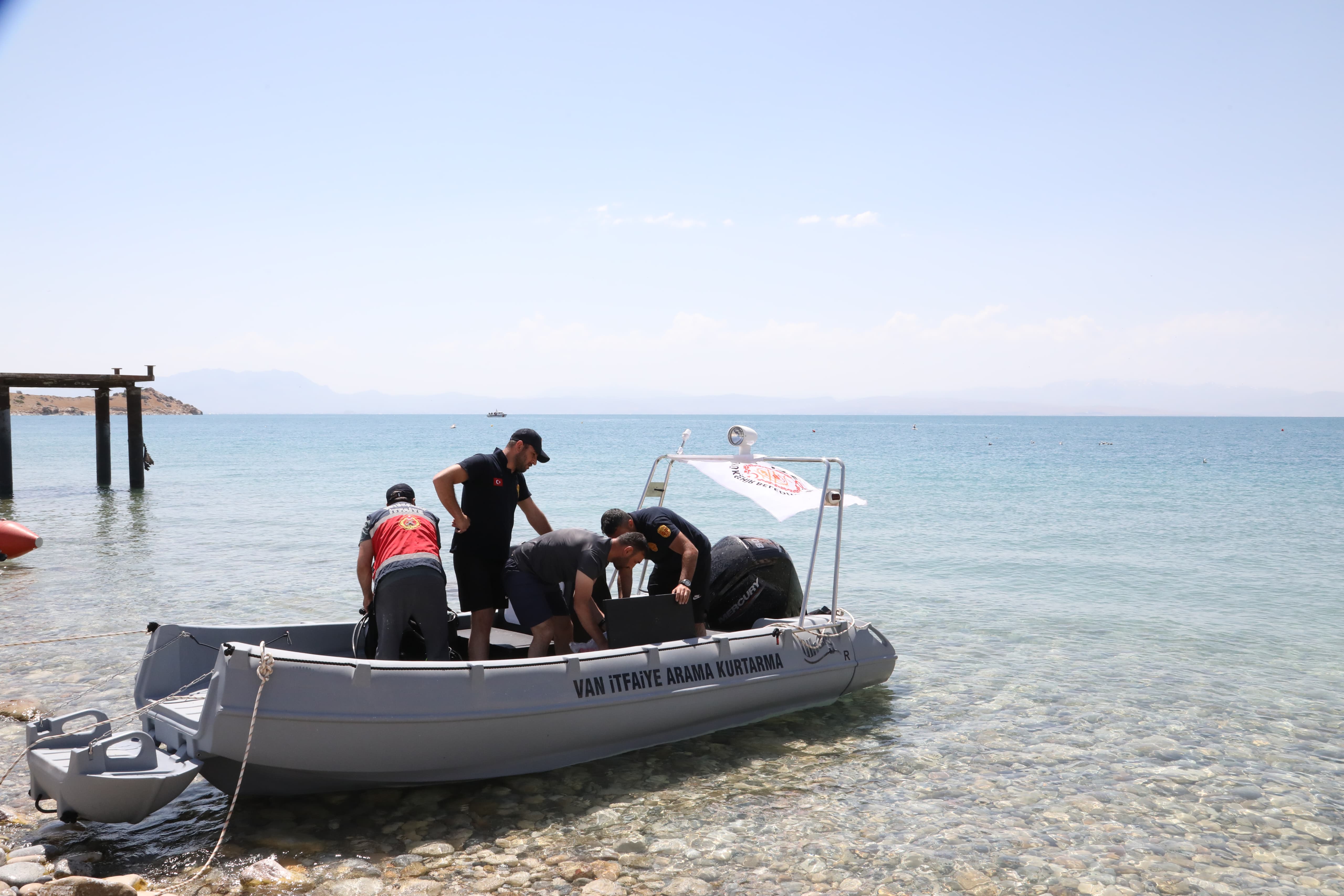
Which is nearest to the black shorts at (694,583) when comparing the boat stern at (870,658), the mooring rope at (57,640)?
the boat stern at (870,658)

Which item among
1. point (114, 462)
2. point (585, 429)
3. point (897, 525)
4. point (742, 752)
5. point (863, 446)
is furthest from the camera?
point (585, 429)

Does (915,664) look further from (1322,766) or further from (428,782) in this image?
(428,782)

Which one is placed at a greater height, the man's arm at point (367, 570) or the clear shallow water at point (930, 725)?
the man's arm at point (367, 570)

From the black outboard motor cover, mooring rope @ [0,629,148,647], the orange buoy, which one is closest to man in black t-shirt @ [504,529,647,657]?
the black outboard motor cover

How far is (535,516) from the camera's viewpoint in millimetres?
7035

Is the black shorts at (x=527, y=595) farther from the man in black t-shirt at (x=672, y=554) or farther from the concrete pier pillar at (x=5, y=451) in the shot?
the concrete pier pillar at (x=5, y=451)

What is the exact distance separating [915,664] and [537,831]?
526 centimetres

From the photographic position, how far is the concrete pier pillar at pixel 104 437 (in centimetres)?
2492

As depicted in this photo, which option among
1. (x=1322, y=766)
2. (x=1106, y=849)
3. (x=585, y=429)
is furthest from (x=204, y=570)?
(x=585, y=429)

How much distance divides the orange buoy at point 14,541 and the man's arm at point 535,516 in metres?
4.84

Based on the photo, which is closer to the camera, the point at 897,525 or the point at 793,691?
the point at 793,691

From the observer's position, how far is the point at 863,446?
7300cm

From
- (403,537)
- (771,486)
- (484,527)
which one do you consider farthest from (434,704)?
(771,486)

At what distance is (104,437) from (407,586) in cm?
2510
